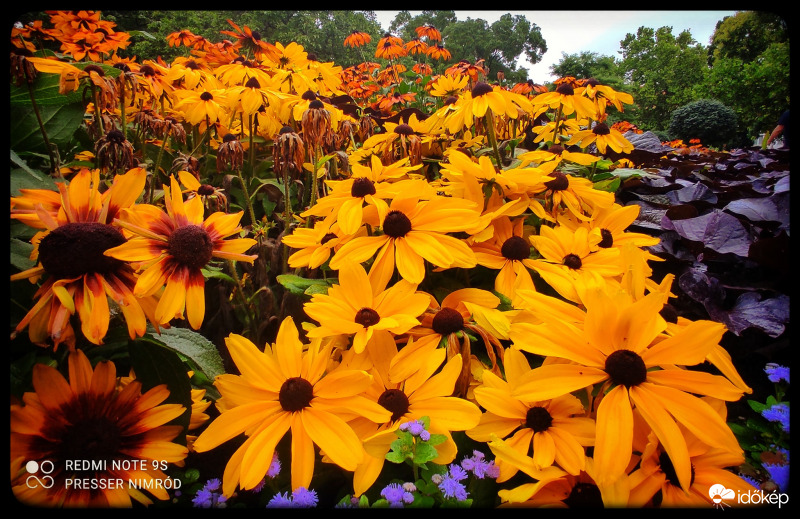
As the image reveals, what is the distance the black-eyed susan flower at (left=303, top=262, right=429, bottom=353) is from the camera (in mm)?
744

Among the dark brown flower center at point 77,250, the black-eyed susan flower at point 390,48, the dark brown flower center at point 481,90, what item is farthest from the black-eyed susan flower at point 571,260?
the black-eyed susan flower at point 390,48

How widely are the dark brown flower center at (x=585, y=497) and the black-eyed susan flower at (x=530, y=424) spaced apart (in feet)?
0.10

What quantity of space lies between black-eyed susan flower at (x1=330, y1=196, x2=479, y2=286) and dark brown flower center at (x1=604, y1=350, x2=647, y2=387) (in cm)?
31

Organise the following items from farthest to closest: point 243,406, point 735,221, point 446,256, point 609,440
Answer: point 735,221
point 446,256
point 243,406
point 609,440

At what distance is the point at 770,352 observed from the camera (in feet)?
3.51

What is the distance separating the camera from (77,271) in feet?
2.11

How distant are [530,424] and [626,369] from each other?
186 millimetres

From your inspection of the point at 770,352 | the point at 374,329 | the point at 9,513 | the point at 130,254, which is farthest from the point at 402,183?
the point at 770,352

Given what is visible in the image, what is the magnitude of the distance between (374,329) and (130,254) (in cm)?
40

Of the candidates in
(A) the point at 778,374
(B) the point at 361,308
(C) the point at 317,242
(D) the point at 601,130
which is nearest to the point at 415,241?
(B) the point at 361,308

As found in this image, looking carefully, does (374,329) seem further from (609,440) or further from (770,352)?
(770,352)

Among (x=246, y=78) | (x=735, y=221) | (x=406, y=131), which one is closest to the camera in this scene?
(x=735, y=221)

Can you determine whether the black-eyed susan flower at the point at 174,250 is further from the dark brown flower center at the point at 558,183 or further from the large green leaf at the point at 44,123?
the dark brown flower center at the point at 558,183

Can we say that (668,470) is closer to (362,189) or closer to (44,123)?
(362,189)
